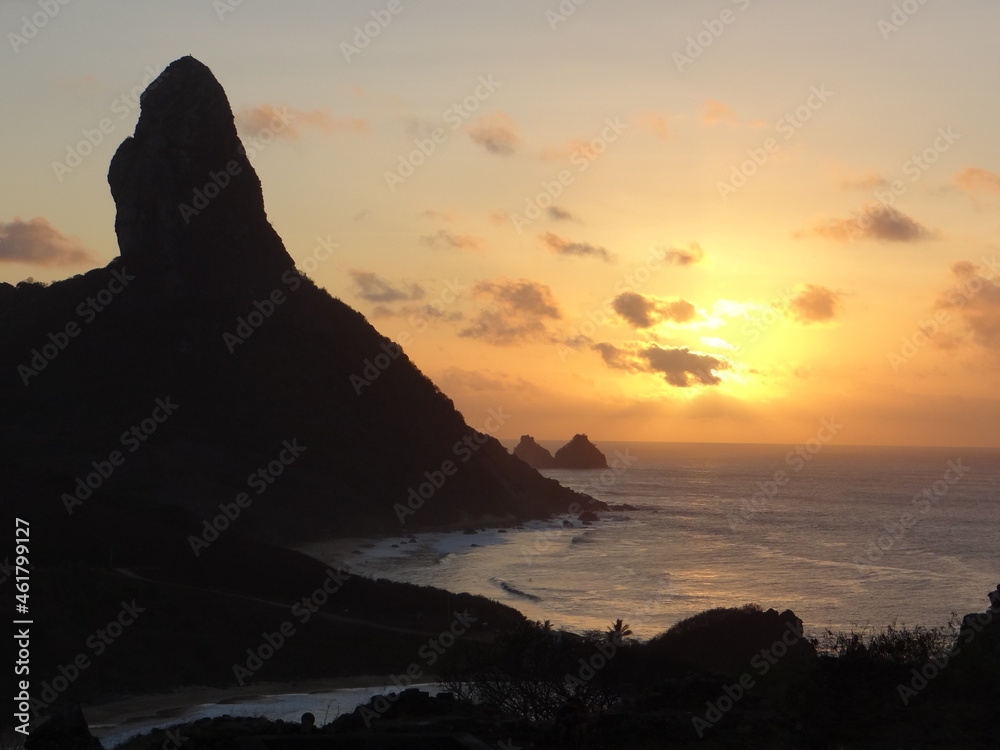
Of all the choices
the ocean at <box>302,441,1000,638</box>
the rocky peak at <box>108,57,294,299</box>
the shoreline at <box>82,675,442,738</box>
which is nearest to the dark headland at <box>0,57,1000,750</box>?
the rocky peak at <box>108,57,294,299</box>

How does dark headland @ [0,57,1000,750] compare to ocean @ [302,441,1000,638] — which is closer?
dark headland @ [0,57,1000,750]

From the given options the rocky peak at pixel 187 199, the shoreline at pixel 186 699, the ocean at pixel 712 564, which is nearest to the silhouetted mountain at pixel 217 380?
the rocky peak at pixel 187 199

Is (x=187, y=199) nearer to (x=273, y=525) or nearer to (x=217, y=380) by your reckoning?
(x=217, y=380)

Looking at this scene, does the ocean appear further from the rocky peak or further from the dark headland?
the rocky peak

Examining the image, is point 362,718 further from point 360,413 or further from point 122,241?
point 122,241

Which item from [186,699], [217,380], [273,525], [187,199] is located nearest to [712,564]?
[273,525]

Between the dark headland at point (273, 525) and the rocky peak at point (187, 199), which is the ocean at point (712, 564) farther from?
the rocky peak at point (187, 199)
